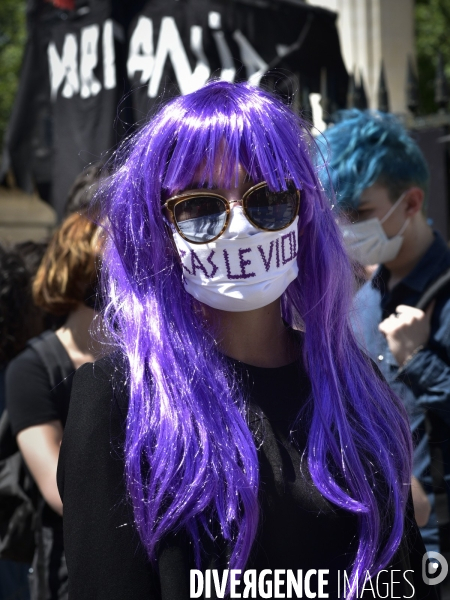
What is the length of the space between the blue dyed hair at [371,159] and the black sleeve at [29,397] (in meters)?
1.29

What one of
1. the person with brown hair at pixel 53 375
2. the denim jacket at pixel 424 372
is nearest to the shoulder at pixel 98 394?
the person with brown hair at pixel 53 375

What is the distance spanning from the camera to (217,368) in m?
1.46

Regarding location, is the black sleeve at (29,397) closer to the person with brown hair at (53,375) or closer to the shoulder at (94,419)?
the person with brown hair at (53,375)

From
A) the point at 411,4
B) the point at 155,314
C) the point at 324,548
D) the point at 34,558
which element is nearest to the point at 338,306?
the point at 155,314

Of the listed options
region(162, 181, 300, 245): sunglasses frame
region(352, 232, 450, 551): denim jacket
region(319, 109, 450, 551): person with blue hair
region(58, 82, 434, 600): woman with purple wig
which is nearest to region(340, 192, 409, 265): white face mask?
region(319, 109, 450, 551): person with blue hair

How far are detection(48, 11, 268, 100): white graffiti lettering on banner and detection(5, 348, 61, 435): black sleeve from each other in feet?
5.68

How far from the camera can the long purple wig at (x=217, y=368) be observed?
132 cm

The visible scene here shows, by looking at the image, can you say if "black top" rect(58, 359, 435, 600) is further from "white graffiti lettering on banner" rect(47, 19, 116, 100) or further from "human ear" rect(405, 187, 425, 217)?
"white graffiti lettering on banner" rect(47, 19, 116, 100)

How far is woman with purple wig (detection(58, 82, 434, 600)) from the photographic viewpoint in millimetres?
1302

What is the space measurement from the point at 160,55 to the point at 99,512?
115 inches

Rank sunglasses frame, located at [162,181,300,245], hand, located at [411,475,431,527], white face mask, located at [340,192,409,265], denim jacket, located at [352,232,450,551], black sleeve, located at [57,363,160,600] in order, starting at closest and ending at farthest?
black sleeve, located at [57,363,160,600], sunglasses frame, located at [162,181,300,245], hand, located at [411,475,431,527], denim jacket, located at [352,232,450,551], white face mask, located at [340,192,409,265]

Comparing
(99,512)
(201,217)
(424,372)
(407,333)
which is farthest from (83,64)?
(99,512)

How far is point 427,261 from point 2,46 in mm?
17862

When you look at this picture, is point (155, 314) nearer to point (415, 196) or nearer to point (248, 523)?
point (248, 523)
